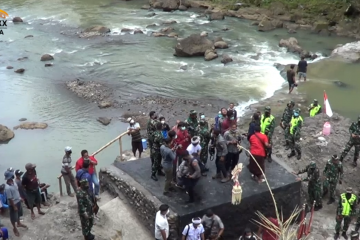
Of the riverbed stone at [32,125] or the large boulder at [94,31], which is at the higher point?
the large boulder at [94,31]

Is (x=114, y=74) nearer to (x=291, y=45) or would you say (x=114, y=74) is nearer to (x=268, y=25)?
(x=291, y=45)

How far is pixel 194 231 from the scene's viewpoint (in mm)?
8367

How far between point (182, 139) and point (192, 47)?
17.5m

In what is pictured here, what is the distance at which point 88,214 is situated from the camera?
9.04 m

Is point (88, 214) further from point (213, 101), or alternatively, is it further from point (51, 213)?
point (213, 101)

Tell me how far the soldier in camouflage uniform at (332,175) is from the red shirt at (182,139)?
3.72 m

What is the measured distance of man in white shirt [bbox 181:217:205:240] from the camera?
328 inches

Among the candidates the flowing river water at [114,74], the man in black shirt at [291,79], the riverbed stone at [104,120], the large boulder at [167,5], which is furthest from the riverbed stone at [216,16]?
the riverbed stone at [104,120]

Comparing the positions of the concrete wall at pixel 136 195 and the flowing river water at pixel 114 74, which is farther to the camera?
the flowing river water at pixel 114 74

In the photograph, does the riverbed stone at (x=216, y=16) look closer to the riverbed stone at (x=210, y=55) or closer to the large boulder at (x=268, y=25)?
the large boulder at (x=268, y=25)

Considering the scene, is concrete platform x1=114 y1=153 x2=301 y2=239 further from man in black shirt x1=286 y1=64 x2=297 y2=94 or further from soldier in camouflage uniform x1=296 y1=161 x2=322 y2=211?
man in black shirt x1=286 y1=64 x2=297 y2=94

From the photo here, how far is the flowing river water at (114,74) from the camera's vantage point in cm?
1842

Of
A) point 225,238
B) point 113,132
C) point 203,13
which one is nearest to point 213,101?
point 113,132

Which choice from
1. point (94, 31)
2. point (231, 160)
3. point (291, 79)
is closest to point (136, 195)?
point (231, 160)
